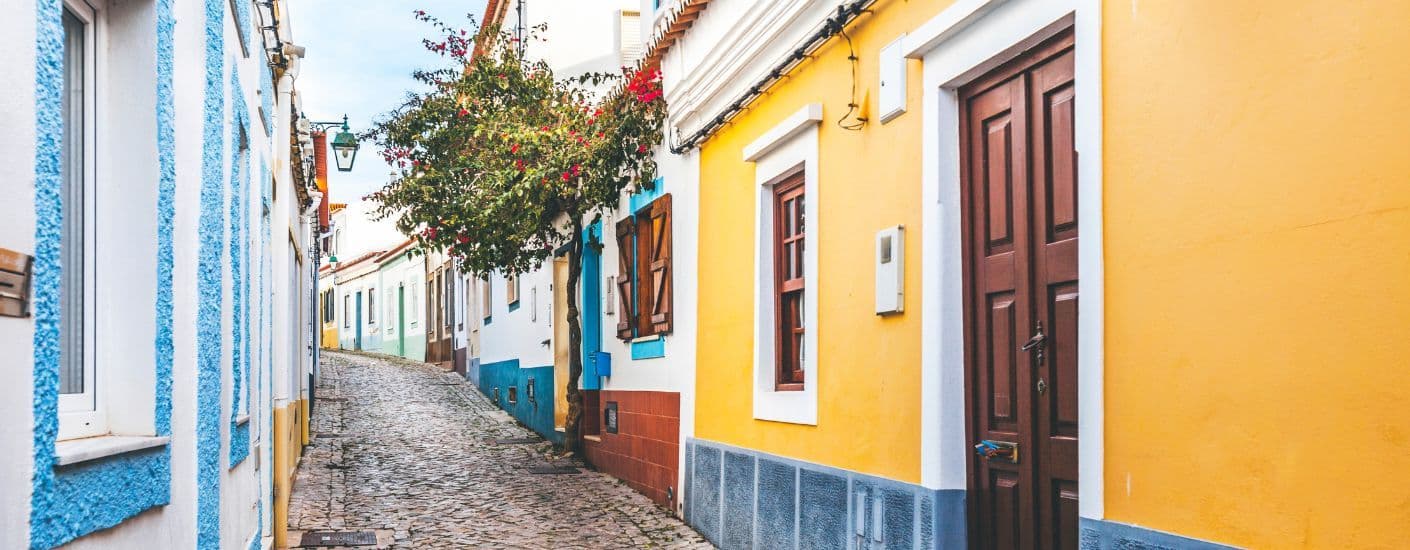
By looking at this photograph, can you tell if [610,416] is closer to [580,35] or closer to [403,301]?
[580,35]

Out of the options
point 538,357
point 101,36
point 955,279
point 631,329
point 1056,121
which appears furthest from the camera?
point 538,357

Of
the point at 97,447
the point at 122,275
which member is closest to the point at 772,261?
the point at 122,275

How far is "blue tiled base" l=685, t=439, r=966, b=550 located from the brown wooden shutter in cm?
134

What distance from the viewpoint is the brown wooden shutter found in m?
10.8

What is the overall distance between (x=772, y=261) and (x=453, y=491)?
5116 mm

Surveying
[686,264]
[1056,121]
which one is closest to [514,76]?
[686,264]

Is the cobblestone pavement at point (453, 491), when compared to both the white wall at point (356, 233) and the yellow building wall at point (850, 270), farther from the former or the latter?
the white wall at point (356, 233)

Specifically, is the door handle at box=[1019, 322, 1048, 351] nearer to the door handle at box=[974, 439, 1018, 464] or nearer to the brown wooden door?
the brown wooden door

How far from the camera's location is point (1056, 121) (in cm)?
504

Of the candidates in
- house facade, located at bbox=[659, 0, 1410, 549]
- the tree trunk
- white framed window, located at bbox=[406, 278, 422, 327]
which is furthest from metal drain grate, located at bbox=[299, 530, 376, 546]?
white framed window, located at bbox=[406, 278, 422, 327]

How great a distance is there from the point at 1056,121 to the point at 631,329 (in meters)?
7.30

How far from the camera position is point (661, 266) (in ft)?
36.0

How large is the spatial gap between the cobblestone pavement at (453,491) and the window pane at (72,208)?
594cm

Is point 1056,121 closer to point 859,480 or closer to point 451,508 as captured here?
point 859,480
